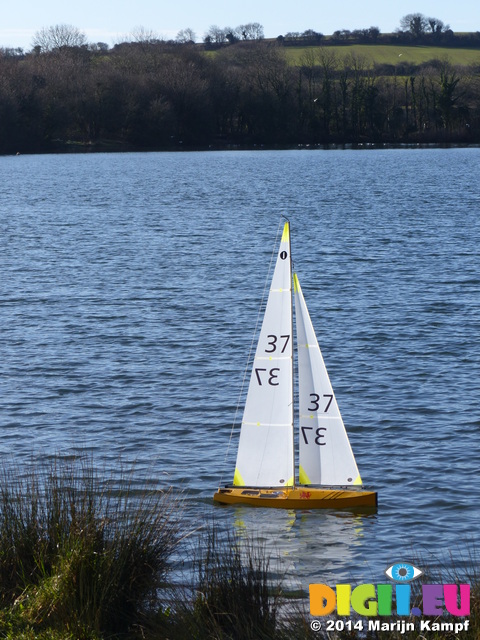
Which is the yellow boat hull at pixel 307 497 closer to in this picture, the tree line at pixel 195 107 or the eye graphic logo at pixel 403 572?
the eye graphic logo at pixel 403 572

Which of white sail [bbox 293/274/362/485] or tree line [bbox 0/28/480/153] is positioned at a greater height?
tree line [bbox 0/28/480/153]

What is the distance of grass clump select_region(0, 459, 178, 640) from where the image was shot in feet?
32.9

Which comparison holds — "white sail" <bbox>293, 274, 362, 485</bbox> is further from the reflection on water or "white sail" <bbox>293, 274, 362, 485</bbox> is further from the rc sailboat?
the reflection on water

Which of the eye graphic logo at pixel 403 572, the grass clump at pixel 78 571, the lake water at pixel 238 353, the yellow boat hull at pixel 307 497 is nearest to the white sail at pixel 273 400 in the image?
the yellow boat hull at pixel 307 497

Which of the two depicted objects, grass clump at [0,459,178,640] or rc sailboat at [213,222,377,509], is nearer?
grass clump at [0,459,178,640]

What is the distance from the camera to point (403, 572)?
13.5m

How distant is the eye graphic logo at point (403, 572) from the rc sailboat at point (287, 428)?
2.70 meters

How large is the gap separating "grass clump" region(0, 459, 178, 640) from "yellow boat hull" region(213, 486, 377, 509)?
541cm

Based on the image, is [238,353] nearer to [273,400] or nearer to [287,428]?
[287,428]

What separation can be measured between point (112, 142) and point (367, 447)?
16565 cm

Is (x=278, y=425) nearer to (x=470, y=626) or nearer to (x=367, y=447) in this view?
(x=367, y=447)

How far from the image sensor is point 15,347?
31016 millimetres

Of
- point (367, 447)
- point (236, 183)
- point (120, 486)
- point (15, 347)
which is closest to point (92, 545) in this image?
point (120, 486)

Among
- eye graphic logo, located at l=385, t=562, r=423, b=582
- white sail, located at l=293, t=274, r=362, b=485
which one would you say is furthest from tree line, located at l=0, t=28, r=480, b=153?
eye graphic logo, located at l=385, t=562, r=423, b=582
